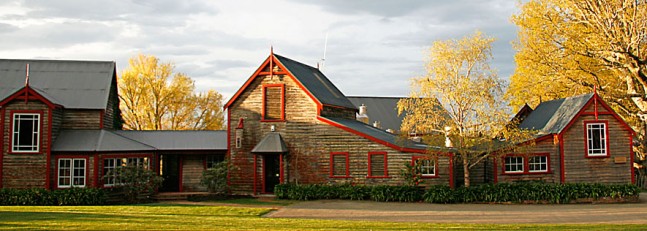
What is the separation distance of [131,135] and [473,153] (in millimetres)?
17302

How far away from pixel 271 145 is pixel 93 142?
27.2ft

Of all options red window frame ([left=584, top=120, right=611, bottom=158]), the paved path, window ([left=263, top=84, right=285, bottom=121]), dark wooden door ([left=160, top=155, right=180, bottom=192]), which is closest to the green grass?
the paved path

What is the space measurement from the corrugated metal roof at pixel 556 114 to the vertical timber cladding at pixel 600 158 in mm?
384

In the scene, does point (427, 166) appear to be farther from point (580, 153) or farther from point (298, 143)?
point (580, 153)

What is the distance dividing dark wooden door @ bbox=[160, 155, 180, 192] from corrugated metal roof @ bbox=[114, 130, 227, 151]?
91 cm

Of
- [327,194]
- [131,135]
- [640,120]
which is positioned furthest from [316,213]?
[640,120]

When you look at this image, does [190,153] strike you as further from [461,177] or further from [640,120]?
[640,120]

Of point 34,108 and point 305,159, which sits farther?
point 305,159

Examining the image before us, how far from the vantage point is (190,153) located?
2947 cm

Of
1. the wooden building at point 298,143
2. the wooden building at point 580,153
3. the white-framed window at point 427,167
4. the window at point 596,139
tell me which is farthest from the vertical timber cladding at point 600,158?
the white-framed window at point 427,167

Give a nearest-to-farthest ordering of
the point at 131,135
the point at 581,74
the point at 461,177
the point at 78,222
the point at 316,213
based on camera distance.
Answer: the point at 78,222 < the point at 316,213 < the point at 461,177 < the point at 131,135 < the point at 581,74

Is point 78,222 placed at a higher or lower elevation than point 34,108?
lower

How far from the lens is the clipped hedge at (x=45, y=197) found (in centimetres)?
2514

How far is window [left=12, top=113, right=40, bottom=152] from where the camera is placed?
25719 mm
